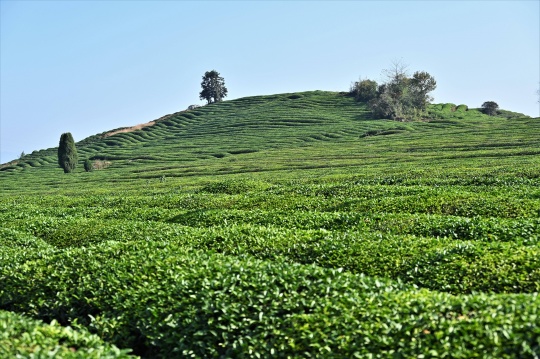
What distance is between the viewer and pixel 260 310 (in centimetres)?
1340

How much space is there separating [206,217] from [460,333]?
63.6 feet

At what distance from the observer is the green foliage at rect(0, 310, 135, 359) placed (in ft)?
36.4

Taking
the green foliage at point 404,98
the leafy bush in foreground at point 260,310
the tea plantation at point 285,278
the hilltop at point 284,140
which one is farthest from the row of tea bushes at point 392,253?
the green foliage at point 404,98

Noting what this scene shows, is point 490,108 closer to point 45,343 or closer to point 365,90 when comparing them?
point 365,90

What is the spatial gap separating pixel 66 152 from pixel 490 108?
12963cm

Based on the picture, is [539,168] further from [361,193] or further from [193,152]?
[193,152]

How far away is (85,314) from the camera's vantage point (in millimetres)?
15922

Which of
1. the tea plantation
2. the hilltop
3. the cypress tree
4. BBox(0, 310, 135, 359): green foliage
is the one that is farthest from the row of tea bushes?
the cypress tree

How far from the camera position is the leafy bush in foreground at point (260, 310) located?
11.3 metres

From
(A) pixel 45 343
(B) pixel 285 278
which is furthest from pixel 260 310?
(A) pixel 45 343

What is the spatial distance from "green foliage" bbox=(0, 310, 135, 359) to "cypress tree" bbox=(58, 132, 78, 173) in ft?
345

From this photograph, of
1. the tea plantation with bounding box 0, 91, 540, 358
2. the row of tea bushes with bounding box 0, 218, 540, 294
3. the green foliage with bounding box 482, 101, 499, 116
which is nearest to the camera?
the tea plantation with bounding box 0, 91, 540, 358

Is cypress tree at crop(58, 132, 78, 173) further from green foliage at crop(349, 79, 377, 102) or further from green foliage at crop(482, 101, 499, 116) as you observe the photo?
green foliage at crop(482, 101, 499, 116)

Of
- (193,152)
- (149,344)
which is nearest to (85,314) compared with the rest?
(149,344)
